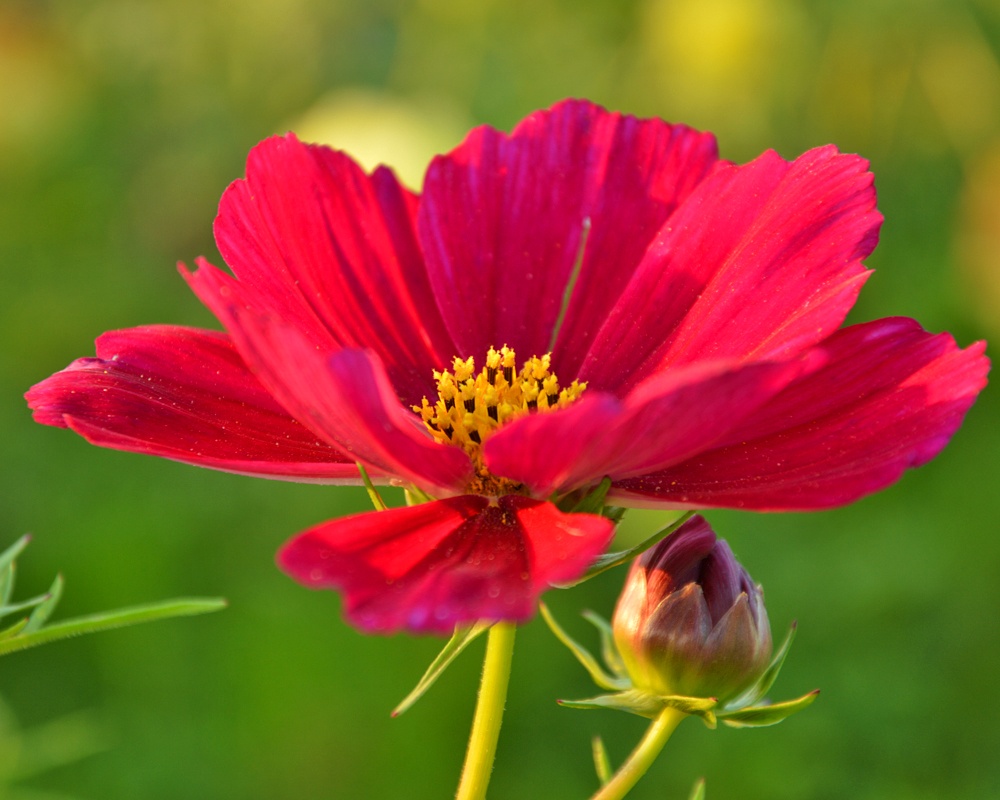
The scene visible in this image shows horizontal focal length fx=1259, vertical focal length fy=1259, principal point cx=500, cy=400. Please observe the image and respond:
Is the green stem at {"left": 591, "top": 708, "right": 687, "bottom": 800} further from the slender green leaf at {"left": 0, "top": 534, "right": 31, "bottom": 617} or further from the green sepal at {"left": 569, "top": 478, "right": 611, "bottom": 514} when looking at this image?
the slender green leaf at {"left": 0, "top": 534, "right": 31, "bottom": 617}

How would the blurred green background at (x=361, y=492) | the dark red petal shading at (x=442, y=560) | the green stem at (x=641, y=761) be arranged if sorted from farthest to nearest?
the blurred green background at (x=361, y=492) < the green stem at (x=641, y=761) < the dark red petal shading at (x=442, y=560)

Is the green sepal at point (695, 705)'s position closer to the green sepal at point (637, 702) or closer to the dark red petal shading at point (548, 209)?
the green sepal at point (637, 702)

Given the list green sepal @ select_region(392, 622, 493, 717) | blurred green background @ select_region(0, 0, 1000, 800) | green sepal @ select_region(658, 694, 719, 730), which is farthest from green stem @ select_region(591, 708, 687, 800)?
blurred green background @ select_region(0, 0, 1000, 800)

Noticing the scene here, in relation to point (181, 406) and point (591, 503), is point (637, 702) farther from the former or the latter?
point (181, 406)

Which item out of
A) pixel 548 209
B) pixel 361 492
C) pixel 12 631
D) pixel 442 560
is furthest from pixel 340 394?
pixel 361 492

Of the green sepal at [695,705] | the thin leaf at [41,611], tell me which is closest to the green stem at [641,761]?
the green sepal at [695,705]

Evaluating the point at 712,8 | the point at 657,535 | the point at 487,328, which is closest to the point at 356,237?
→ the point at 487,328
